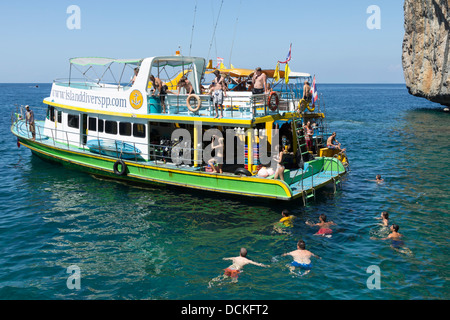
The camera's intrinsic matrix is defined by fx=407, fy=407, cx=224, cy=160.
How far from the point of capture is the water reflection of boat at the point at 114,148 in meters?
18.7

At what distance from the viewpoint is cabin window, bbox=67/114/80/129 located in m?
21.3

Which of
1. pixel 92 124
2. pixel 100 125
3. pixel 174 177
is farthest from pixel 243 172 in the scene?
pixel 92 124

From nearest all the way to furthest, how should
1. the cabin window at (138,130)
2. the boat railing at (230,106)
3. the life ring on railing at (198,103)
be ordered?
the boat railing at (230,106) → the life ring on railing at (198,103) → the cabin window at (138,130)

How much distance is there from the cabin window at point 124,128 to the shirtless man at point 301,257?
10482mm

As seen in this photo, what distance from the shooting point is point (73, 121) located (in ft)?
70.4

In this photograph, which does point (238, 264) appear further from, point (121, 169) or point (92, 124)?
point (92, 124)

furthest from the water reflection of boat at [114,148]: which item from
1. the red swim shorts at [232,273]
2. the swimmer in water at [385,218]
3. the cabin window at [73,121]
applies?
the swimmer in water at [385,218]

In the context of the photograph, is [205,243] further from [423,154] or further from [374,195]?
[423,154]

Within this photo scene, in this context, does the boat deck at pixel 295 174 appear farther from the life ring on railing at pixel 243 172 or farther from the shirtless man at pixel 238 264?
the shirtless man at pixel 238 264

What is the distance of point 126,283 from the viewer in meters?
10.6

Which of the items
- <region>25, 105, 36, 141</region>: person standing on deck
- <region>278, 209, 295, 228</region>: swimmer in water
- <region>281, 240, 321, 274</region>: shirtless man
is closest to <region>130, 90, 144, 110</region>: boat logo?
<region>25, 105, 36, 141</region>: person standing on deck

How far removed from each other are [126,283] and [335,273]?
5.61 metres

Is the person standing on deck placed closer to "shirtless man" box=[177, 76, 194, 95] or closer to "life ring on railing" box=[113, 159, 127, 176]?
"life ring on railing" box=[113, 159, 127, 176]
